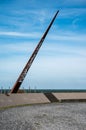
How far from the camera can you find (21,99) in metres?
48.6

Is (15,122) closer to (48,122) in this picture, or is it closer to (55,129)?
(48,122)

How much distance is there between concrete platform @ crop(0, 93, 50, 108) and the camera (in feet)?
146

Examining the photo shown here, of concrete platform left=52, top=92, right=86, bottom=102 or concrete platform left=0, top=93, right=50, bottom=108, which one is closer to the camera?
concrete platform left=0, top=93, right=50, bottom=108

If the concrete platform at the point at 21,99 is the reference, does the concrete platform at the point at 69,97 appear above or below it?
below

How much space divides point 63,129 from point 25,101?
1075 inches

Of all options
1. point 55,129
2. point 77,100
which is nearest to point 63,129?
point 55,129

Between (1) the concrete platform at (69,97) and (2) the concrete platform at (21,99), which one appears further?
(1) the concrete platform at (69,97)

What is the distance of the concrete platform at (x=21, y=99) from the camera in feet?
146

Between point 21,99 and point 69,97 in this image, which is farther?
point 69,97

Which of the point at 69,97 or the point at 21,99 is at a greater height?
the point at 21,99

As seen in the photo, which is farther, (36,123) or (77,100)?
(77,100)

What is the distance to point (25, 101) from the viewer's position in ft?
159

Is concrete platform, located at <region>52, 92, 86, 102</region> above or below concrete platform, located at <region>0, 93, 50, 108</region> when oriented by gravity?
below

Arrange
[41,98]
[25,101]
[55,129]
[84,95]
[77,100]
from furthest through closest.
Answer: [84,95] < [77,100] < [41,98] < [25,101] < [55,129]
